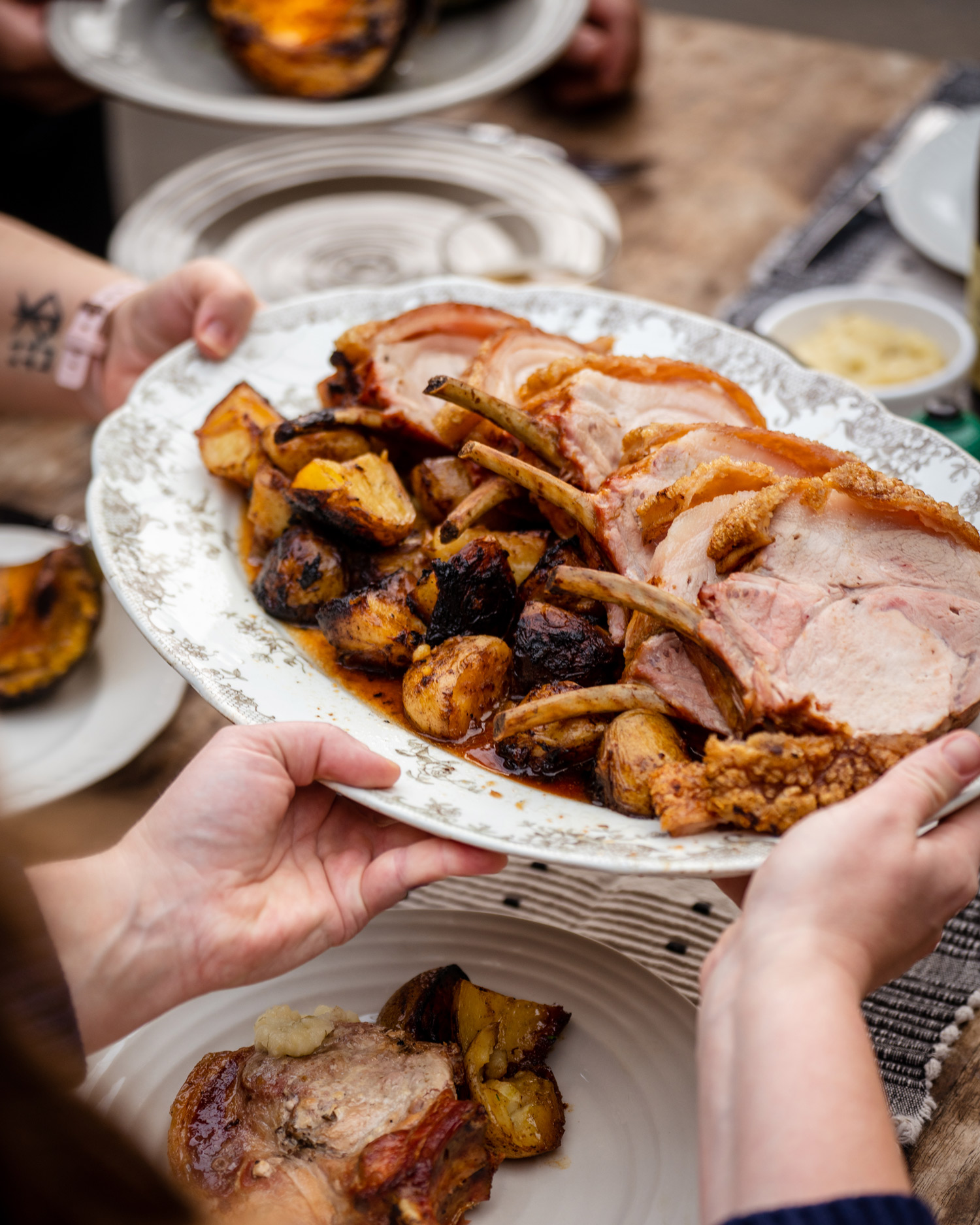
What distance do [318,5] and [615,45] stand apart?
119cm

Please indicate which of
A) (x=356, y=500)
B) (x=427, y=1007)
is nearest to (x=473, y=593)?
(x=356, y=500)

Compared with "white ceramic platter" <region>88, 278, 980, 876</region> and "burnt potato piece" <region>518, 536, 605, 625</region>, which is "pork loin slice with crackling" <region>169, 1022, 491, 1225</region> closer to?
"white ceramic platter" <region>88, 278, 980, 876</region>

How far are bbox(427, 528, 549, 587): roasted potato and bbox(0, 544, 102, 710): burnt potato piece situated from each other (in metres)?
0.76

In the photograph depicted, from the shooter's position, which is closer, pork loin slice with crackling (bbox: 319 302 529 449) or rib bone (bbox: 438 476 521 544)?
rib bone (bbox: 438 476 521 544)

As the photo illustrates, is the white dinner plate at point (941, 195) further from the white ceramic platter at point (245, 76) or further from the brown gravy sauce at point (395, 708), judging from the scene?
the brown gravy sauce at point (395, 708)

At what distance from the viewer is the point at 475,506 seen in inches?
59.3

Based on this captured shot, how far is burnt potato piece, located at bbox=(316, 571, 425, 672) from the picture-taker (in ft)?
4.78

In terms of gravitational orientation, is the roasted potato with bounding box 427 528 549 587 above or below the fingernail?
below

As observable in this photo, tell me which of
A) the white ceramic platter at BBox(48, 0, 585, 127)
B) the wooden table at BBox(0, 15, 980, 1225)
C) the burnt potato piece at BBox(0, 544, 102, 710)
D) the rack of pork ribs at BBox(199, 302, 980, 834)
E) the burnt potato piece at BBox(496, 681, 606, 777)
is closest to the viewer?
the rack of pork ribs at BBox(199, 302, 980, 834)

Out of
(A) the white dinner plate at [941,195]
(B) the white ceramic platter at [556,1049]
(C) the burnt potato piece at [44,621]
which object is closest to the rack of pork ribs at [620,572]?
(B) the white ceramic platter at [556,1049]

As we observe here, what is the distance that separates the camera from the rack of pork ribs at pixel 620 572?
120 cm

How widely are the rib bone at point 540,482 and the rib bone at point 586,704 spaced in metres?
0.25

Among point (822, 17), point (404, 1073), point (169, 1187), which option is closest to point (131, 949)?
point (404, 1073)

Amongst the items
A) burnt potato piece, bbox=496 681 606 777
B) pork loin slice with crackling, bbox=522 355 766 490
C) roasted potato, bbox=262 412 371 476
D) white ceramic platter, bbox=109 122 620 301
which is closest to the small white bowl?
white ceramic platter, bbox=109 122 620 301
